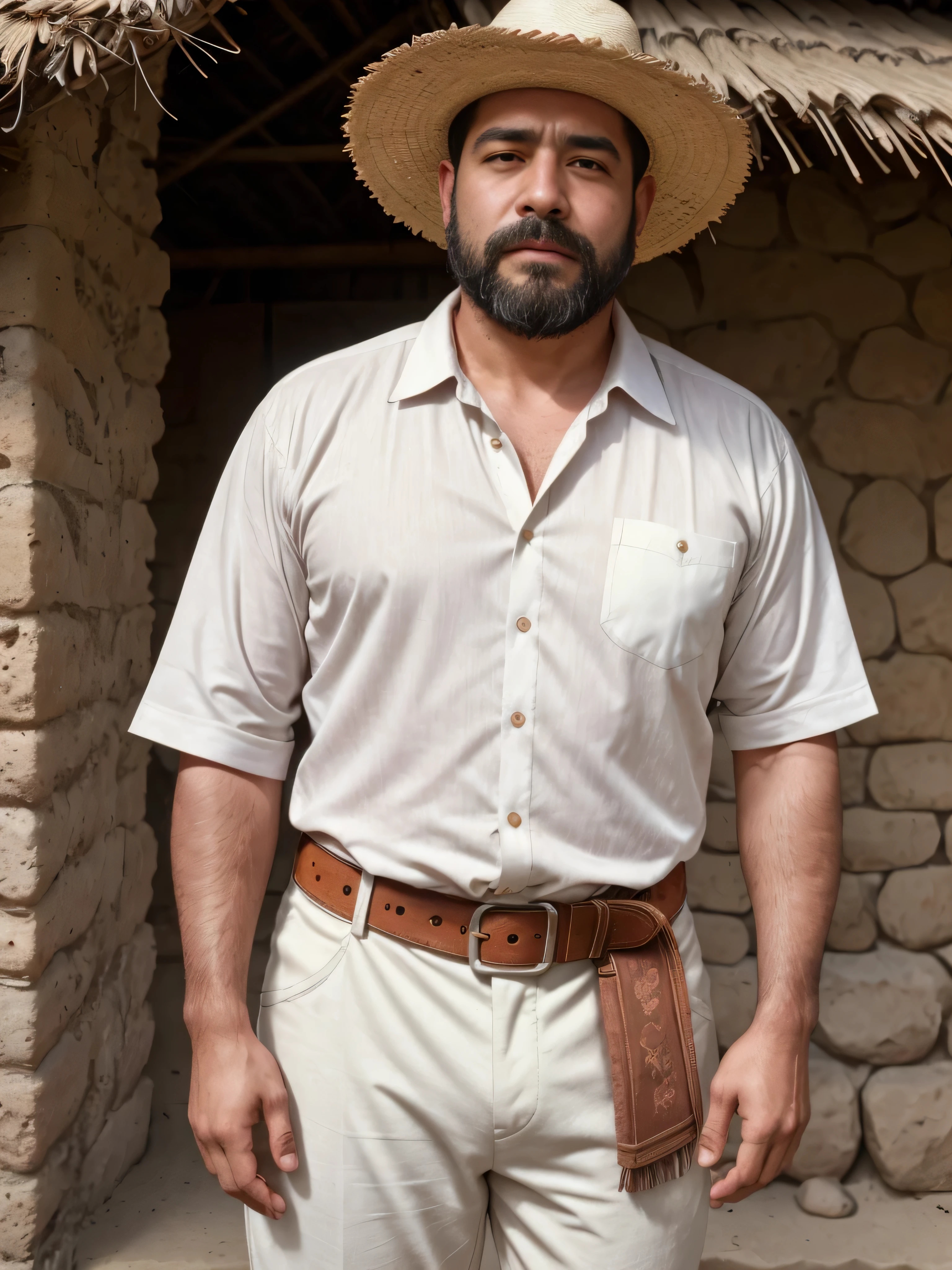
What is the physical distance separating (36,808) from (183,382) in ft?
5.30

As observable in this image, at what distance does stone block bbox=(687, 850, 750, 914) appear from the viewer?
259 cm

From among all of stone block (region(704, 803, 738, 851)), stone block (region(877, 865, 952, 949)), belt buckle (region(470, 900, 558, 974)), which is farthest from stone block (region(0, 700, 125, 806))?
stone block (region(877, 865, 952, 949))

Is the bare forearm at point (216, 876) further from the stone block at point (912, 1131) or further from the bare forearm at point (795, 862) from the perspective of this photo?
the stone block at point (912, 1131)

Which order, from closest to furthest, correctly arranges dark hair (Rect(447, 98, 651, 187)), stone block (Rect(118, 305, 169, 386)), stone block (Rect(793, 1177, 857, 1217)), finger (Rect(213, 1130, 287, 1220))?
finger (Rect(213, 1130, 287, 1220))
dark hair (Rect(447, 98, 651, 187))
stone block (Rect(118, 305, 169, 386))
stone block (Rect(793, 1177, 857, 1217))

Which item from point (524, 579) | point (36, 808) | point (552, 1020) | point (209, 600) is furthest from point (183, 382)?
point (552, 1020)

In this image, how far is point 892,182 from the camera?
2537 millimetres

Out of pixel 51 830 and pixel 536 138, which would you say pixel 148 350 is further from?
pixel 536 138

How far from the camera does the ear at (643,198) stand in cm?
156

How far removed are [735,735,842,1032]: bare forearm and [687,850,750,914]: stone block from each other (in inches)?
46.6

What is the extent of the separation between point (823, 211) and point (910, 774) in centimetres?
136

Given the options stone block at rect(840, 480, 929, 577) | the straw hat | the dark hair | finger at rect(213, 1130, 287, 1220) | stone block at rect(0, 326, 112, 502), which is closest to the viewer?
finger at rect(213, 1130, 287, 1220)

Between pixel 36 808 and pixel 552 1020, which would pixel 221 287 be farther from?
pixel 552 1020

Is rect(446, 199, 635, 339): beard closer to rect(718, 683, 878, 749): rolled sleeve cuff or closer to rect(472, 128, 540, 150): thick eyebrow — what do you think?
rect(472, 128, 540, 150): thick eyebrow

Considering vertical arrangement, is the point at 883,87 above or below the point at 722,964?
above
